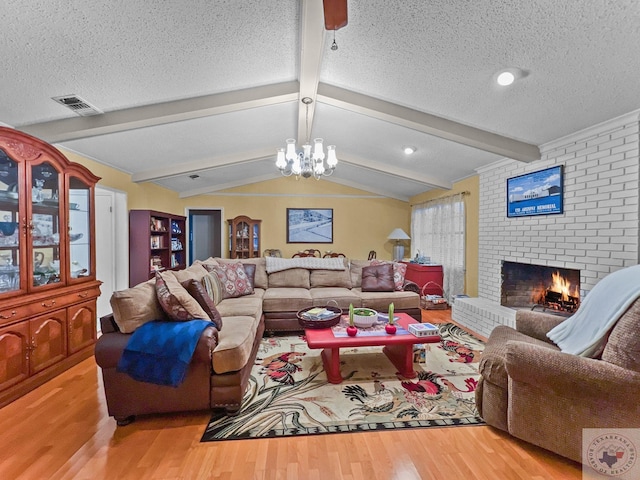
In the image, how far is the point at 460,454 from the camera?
1727 millimetres

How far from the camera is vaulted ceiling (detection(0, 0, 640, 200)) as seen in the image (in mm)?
1733

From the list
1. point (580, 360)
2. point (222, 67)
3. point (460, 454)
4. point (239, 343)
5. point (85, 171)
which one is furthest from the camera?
point (85, 171)

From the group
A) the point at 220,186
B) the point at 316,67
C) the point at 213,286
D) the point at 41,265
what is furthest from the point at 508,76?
the point at 220,186

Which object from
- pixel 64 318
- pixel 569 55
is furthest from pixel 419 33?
pixel 64 318

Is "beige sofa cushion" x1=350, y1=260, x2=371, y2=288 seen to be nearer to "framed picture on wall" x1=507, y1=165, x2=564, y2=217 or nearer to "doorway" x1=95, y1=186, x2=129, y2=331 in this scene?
"framed picture on wall" x1=507, y1=165, x2=564, y2=217

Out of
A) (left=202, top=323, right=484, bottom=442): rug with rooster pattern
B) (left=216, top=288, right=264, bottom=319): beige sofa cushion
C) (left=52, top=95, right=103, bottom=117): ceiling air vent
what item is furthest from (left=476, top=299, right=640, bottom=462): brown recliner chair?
(left=52, top=95, right=103, bottom=117): ceiling air vent

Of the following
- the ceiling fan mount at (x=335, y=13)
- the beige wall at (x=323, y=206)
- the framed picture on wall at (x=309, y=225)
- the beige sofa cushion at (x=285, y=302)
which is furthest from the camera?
the framed picture on wall at (x=309, y=225)

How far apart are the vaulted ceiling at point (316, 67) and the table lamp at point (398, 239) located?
10.1 ft

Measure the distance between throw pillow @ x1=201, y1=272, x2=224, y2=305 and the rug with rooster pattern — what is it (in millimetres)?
777

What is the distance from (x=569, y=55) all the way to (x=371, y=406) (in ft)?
8.71

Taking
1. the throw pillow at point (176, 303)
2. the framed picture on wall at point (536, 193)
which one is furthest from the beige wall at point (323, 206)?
the throw pillow at point (176, 303)

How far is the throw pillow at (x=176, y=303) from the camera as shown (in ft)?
7.21

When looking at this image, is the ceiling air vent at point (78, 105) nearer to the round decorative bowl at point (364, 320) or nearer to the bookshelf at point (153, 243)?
the bookshelf at point (153, 243)

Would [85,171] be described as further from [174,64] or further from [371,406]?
[371,406]
